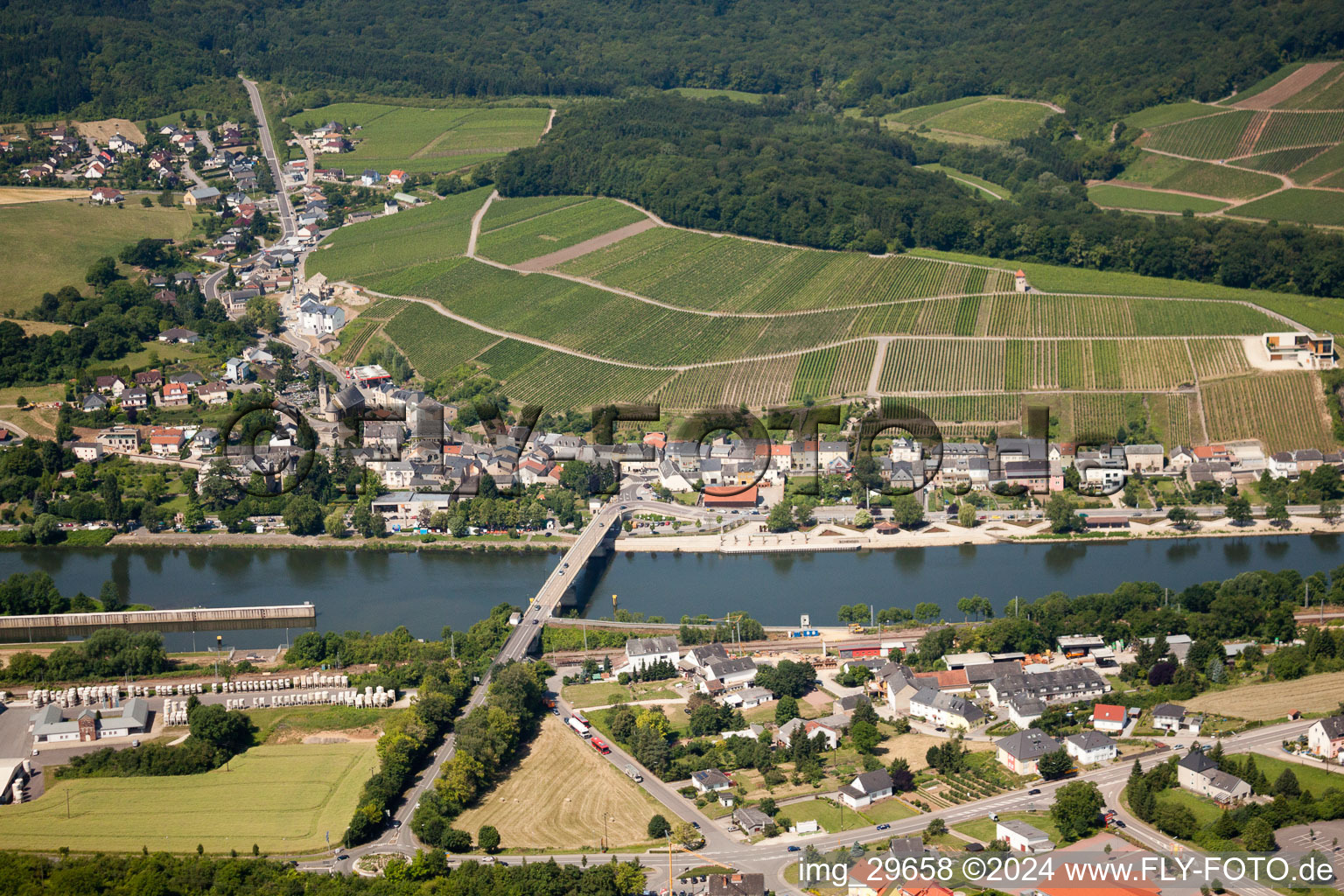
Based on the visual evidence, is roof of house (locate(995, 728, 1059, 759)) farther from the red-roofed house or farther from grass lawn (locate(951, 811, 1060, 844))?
grass lawn (locate(951, 811, 1060, 844))

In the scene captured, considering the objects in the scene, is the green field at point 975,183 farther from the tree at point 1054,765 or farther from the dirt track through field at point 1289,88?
the tree at point 1054,765

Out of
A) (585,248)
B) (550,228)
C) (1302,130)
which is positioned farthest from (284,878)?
(1302,130)

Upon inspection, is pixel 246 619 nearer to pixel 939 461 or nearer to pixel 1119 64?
pixel 939 461

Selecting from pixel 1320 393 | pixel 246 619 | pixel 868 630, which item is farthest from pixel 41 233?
pixel 1320 393

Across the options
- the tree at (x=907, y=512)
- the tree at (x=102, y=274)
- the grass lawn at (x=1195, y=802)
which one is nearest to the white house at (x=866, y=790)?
the grass lawn at (x=1195, y=802)

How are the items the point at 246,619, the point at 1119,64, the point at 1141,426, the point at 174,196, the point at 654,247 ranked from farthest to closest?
the point at 1119,64 < the point at 174,196 < the point at 654,247 < the point at 1141,426 < the point at 246,619

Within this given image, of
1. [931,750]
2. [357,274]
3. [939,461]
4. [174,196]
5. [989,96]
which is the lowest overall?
[931,750]

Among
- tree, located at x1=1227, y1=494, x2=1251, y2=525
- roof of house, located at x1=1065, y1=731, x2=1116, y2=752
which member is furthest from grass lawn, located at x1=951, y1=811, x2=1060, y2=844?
tree, located at x1=1227, y1=494, x2=1251, y2=525
